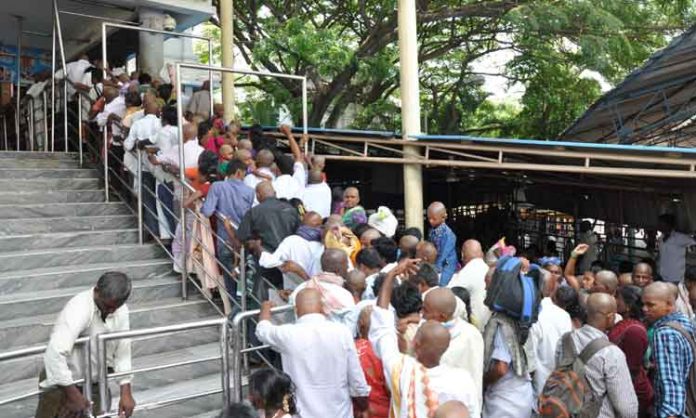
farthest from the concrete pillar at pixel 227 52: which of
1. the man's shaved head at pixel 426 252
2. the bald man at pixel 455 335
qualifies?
the bald man at pixel 455 335

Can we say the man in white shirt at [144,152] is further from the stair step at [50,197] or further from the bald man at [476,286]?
the bald man at [476,286]

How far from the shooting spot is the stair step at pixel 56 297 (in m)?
4.98

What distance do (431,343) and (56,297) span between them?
3765 millimetres

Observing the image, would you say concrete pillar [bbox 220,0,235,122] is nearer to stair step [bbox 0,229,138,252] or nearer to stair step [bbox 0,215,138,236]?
stair step [bbox 0,215,138,236]

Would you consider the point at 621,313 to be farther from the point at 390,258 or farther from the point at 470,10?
the point at 470,10

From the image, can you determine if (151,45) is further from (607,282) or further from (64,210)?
(607,282)

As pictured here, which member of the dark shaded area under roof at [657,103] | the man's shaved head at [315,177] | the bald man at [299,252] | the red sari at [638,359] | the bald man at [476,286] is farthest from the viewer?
the dark shaded area under roof at [657,103]

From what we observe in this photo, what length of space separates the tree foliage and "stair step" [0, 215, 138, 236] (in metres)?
4.50

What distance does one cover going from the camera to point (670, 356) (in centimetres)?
354

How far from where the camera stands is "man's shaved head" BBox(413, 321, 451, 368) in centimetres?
275

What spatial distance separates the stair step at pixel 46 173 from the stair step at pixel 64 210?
29.6 inches

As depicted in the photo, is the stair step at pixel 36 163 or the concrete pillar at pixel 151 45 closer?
the stair step at pixel 36 163

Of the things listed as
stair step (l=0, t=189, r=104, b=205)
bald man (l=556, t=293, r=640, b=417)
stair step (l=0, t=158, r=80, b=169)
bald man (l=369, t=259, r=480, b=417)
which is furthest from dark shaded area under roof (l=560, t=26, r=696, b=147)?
stair step (l=0, t=158, r=80, b=169)

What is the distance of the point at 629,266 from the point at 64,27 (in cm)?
1046
